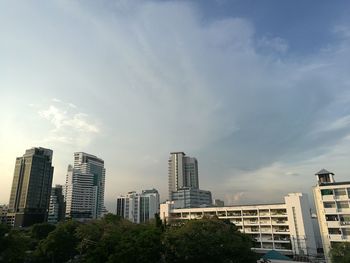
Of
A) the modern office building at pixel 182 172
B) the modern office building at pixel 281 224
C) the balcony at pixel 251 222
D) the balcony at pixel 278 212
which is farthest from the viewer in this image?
the modern office building at pixel 182 172

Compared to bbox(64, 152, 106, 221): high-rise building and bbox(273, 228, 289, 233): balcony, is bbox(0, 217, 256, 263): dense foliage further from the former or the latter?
bbox(64, 152, 106, 221): high-rise building

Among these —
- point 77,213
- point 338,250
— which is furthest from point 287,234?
point 77,213

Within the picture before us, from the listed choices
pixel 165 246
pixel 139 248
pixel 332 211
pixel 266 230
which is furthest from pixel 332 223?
pixel 139 248

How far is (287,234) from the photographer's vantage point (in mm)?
61781

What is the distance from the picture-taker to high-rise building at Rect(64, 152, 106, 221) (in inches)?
6590

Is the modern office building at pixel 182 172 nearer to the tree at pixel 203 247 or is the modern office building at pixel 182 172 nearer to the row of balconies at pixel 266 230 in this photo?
the row of balconies at pixel 266 230

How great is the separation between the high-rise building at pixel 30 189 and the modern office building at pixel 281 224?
8789 cm

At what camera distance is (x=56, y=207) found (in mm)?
156750

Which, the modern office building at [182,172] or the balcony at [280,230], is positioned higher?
the modern office building at [182,172]

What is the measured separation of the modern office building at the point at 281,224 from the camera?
59281 mm

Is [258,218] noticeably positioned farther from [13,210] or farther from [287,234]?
[13,210]

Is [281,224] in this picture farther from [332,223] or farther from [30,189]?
[30,189]

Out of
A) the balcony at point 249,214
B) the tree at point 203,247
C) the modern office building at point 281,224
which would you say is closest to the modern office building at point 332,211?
the modern office building at point 281,224

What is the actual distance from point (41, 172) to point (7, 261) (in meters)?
105
